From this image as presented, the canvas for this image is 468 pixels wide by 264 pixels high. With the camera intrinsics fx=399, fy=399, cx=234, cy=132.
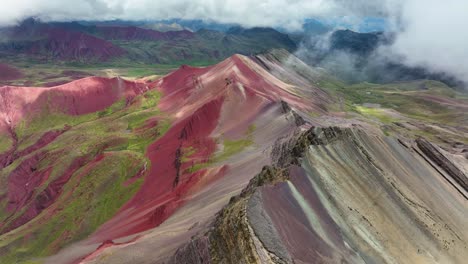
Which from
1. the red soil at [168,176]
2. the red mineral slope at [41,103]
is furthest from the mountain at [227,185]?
the red mineral slope at [41,103]

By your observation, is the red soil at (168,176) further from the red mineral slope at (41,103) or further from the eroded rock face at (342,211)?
the red mineral slope at (41,103)

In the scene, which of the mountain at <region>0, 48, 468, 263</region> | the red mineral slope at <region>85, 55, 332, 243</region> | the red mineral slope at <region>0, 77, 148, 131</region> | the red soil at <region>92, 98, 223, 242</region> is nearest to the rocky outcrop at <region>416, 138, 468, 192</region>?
the mountain at <region>0, 48, 468, 263</region>

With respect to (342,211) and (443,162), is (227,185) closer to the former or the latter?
(342,211)

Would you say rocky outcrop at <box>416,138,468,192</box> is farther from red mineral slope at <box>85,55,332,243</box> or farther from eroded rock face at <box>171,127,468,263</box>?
red mineral slope at <box>85,55,332,243</box>

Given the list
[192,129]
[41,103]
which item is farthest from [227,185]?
[41,103]

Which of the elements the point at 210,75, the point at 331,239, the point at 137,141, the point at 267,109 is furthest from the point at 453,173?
the point at 210,75

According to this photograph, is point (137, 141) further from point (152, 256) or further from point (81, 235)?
point (152, 256)
